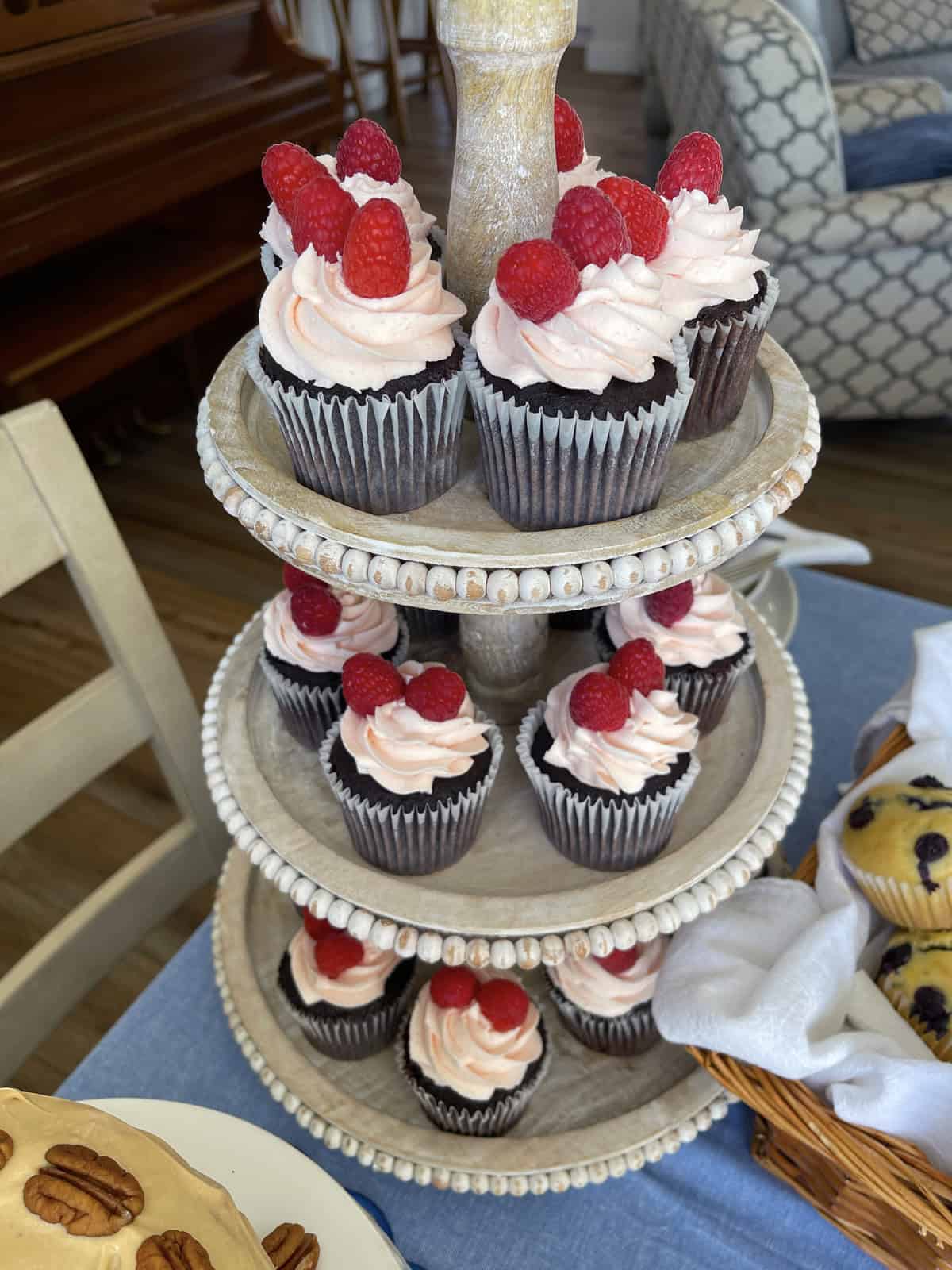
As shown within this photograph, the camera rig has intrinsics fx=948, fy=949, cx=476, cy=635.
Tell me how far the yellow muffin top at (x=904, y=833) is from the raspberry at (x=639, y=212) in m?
0.55

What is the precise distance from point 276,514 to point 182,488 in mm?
2260

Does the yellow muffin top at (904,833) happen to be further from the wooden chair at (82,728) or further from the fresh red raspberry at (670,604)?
the wooden chair at (82,728)

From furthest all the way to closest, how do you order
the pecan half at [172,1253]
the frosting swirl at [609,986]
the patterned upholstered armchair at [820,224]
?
the patterned upholstered armchair at [820,224] → the frosting swirl at [609,986] → the pecan half at [172,1253]

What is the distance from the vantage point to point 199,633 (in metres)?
2.27

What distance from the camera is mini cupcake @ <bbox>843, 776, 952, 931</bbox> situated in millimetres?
827

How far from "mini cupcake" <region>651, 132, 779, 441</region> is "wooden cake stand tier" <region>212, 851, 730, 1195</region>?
2.05 ft

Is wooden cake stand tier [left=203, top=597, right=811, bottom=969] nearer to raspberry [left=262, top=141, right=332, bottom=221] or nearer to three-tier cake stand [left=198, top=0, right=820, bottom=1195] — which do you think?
three-tier cake stand [left=198, top=0, right=820, bottom=1195]

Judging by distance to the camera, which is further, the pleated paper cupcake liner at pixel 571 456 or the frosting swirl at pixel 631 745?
the frosting swirl at pixel 631 745

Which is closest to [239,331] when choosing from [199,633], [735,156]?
[199,633]

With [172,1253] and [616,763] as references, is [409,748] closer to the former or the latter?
[616,763]

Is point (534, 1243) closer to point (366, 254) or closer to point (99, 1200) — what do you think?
point (99, 1200)

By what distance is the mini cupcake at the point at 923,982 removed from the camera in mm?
790

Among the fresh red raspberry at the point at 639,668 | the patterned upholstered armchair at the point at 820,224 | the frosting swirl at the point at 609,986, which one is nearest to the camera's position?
the fresh red raspberry at the point at 639,668

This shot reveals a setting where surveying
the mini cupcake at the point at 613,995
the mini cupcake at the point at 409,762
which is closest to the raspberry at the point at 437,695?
the mini cupcake at the point at 409,762
